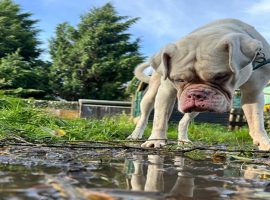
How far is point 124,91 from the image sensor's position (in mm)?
25609

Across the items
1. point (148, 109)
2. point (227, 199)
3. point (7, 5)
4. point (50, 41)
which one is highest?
point (7, 5)

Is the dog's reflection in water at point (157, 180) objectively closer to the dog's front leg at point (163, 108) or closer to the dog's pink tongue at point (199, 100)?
the dog's pink tongue at point (199, 100)

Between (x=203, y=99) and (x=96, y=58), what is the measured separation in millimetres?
23442

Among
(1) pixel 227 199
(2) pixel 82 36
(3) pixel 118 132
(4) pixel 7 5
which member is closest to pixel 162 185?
(1) pixel 227 199

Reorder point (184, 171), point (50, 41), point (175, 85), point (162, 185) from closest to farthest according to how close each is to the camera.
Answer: point (162, 185), point (184, 171), point (175, 85), point (50, 41)

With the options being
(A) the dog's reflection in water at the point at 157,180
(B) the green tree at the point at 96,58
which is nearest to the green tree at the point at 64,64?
(B) the green tree at the point at 96,58

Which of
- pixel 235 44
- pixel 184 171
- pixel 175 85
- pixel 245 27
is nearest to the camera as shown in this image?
pixel 184 171

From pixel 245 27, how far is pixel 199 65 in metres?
0.81

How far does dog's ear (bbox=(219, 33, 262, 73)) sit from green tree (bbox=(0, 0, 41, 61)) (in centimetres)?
2345

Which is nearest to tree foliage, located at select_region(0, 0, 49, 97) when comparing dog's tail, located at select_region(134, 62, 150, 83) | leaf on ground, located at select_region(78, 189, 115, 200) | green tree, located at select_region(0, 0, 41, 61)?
green tree, located at select_region(0, 0, 41, 61)

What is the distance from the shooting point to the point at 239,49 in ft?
10.5

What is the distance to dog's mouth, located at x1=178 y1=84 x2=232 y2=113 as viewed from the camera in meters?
3.23

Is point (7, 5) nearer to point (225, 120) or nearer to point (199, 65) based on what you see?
point (225, 120)

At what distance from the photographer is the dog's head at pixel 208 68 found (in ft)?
10.6
